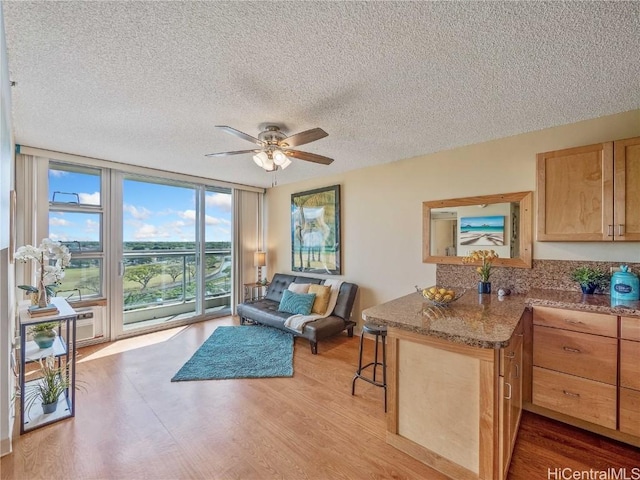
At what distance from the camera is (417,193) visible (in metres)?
3.56

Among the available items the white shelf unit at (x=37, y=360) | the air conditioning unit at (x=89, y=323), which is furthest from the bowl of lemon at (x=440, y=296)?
the air conditioning unit at (x=89, y=323)

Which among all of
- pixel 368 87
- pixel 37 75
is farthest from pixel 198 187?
pixel 368 87

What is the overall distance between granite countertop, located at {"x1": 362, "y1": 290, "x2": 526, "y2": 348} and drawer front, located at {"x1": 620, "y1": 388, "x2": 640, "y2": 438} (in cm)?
76

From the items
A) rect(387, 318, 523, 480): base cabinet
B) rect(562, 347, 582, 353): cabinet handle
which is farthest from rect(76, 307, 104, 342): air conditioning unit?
rect(562, 347, 582, 353): cabinet handle

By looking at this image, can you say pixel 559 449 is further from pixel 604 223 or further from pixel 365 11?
pixel 365 11

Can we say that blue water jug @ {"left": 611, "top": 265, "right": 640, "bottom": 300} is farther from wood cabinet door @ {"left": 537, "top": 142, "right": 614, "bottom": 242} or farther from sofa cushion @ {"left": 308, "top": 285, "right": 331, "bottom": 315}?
sofa cushion @ {"left": 308, "top": 285, "right": 331, "bottom": 315}

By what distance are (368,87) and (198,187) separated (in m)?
3.69

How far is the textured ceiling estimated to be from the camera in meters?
1.37

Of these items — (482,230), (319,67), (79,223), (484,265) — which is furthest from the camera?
(79,223)

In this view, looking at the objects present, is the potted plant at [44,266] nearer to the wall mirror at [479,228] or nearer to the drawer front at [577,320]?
the wall mirror at [479,228]

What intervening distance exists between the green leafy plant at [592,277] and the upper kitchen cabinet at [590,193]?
12.2 inches

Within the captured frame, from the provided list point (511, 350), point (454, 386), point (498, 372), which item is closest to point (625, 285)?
point (511, 350)

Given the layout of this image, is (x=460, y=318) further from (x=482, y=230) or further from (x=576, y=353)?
(x=482, y=230)
